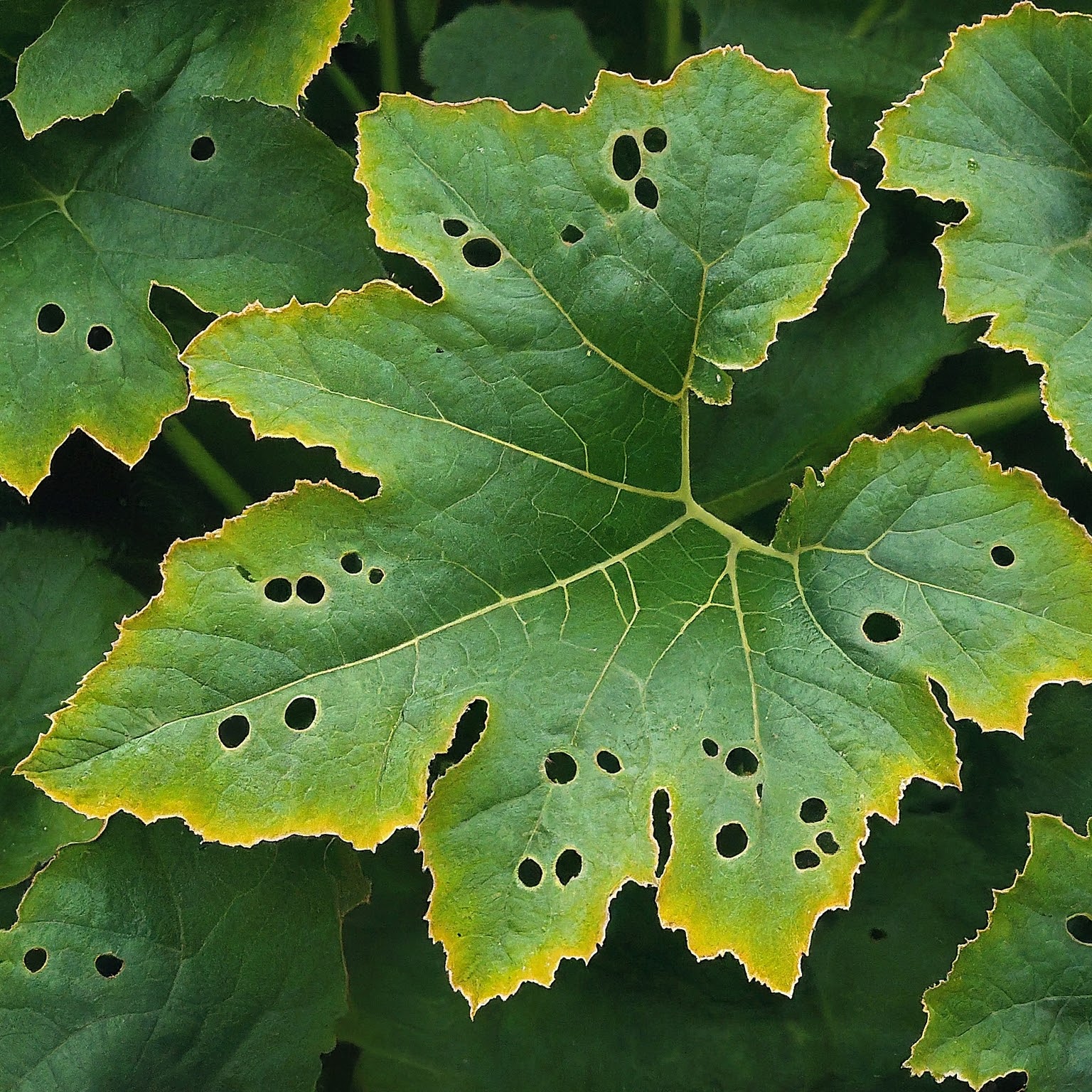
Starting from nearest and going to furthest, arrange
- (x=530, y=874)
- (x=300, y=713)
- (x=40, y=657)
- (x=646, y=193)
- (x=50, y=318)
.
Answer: (x=530, y=874)
(x=300, y=713)
(x=50, y=318)
(x=40, y=657)
(x=646, y=193)

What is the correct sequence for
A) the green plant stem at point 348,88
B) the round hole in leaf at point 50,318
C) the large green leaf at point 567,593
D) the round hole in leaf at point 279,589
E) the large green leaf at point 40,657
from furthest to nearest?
1. the green plant stem at point 348,88
2. the large green leaf at point 40,657
3. the round hole in leaf at point 50,318
4. the round hole in leaf at point 279,589
5. the large green leaf at point 567,593

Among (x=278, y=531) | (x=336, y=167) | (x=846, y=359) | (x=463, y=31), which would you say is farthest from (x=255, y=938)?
(x=463, y=31)

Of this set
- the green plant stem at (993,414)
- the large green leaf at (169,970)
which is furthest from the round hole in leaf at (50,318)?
the green plant stem at (993,414)

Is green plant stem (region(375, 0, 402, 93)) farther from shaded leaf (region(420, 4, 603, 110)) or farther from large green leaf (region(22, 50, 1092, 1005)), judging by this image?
large green leaf (region(22, 50, 1092, 1005))

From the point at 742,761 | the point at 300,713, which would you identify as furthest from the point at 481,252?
the point at 742,761

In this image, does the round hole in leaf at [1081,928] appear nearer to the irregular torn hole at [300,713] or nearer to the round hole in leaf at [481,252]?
the irregular torn hole at [300,713]

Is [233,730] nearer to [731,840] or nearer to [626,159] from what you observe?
[731,840]
